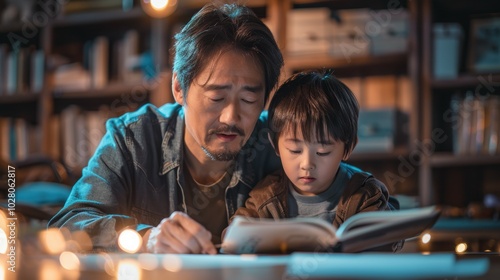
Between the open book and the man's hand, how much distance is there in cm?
4

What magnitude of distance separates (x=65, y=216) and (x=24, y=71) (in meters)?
2.39

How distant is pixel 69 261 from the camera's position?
832 millimetres

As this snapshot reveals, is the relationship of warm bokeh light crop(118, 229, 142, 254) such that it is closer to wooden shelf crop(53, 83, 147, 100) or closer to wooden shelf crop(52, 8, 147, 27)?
wooden shelf crop(53, 83, 147, 100)

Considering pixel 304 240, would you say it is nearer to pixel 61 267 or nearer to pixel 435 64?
pixel 61 267

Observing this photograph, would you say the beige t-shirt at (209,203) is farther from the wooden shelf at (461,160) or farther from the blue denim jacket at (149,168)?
the wooden shelf at (461,160)

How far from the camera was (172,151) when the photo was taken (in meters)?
1.48

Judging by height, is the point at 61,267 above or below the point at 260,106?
below

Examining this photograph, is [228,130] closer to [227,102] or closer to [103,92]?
[227,102]

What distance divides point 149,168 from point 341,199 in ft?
1.56

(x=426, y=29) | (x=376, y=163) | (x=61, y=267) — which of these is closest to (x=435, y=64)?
(x=426, y=29)

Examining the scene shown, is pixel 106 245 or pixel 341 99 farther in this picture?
pixel 341 99

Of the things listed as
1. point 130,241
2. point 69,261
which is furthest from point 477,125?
point 69,261

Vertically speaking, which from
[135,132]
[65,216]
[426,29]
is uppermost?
[426,29]

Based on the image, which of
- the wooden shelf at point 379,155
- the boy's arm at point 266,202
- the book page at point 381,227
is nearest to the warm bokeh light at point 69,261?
the book page at point 381,227
